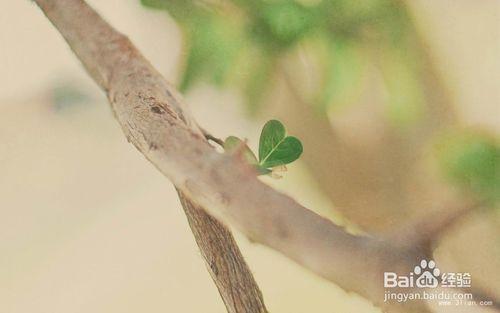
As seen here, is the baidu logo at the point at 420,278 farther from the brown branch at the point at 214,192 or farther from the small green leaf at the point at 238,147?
the small green leaf at the point at 238,147

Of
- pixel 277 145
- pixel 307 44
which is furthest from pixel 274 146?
pixel 307 44

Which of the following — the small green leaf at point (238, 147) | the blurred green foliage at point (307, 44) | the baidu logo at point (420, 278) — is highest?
the blurred green foliage at point (307, 44)

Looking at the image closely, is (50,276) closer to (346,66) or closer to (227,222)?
(227,222)

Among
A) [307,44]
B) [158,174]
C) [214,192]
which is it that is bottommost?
[214,192]

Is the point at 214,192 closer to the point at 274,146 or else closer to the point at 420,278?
the point at 274,146

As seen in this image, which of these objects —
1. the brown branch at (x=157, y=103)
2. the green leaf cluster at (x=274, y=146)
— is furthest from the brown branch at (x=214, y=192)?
the green leaf cluster at (x=274, y=146)

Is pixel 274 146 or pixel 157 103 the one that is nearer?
pixel 157 103

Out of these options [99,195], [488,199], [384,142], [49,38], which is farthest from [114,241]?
[488,199]
